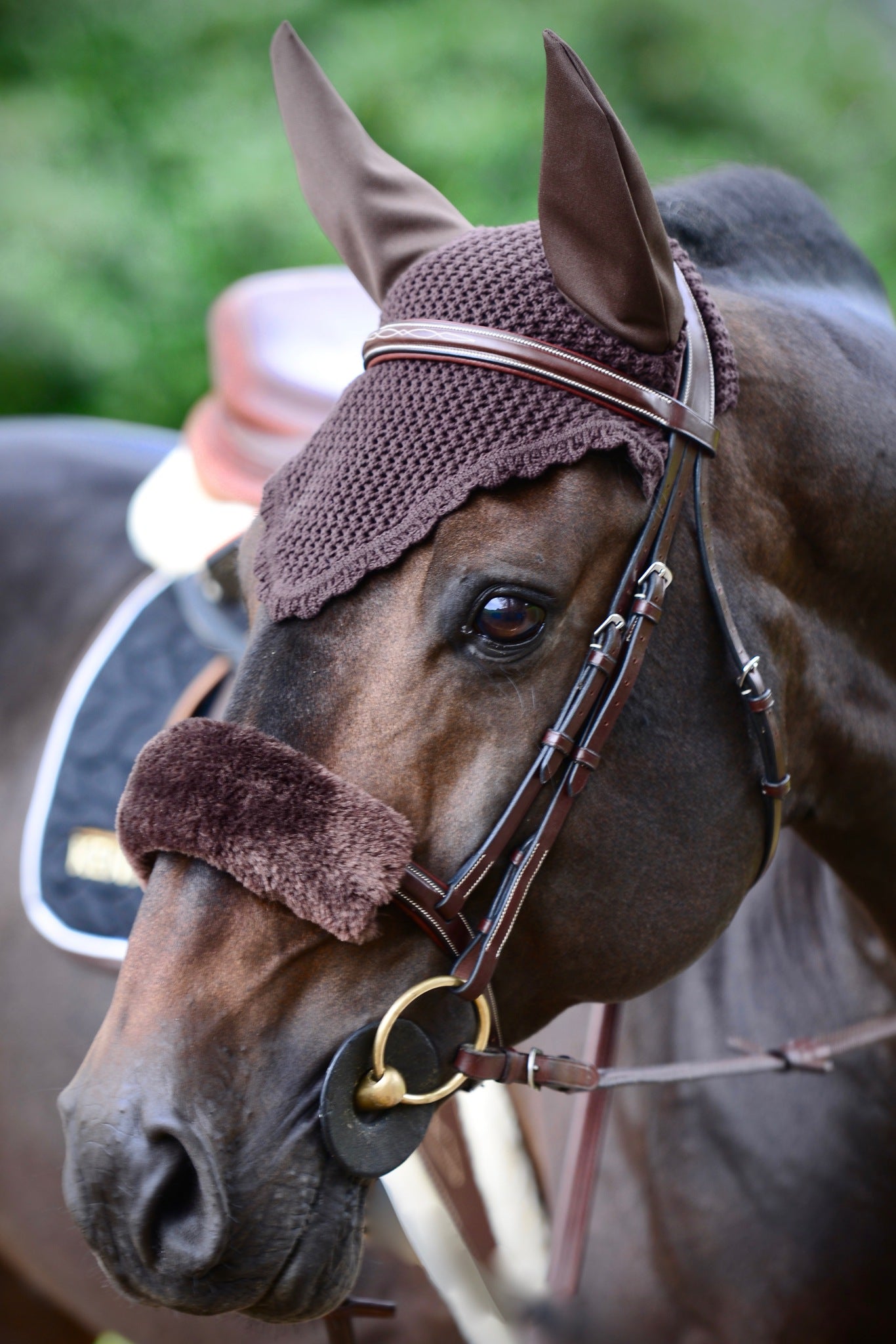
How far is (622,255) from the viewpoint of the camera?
3.50 ft

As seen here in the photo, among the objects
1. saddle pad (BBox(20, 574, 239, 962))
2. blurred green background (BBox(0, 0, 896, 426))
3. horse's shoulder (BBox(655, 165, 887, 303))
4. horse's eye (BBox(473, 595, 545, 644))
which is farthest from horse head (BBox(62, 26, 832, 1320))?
blurred green background (BBox(0, 0, 896, 426))

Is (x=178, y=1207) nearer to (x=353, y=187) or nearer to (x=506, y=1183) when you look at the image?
(x=506, y=1183)

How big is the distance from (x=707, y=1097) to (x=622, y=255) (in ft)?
3.72

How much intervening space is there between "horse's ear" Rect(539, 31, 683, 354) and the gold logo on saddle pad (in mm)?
1256

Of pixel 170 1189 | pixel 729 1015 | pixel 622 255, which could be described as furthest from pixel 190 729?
pixel 729 1015

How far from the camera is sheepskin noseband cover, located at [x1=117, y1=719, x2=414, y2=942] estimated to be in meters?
1.00

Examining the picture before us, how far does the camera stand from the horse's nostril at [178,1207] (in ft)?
3.20

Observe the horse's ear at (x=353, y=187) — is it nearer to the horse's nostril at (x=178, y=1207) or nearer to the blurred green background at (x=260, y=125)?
the horse's nostril at (x=178, y=1207)

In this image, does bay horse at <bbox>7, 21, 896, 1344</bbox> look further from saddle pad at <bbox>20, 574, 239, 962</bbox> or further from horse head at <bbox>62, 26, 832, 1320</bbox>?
saddle pad at <bbox>20, 574, 239, 962</bbox>

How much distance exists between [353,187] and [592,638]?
2.13ft

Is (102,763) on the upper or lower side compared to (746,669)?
lower

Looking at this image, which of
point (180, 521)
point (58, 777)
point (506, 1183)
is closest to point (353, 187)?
point (180, 521)

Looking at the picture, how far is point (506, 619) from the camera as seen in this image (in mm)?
1066

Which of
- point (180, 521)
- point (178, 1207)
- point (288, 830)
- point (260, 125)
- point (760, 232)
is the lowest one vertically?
point (260, 125)
